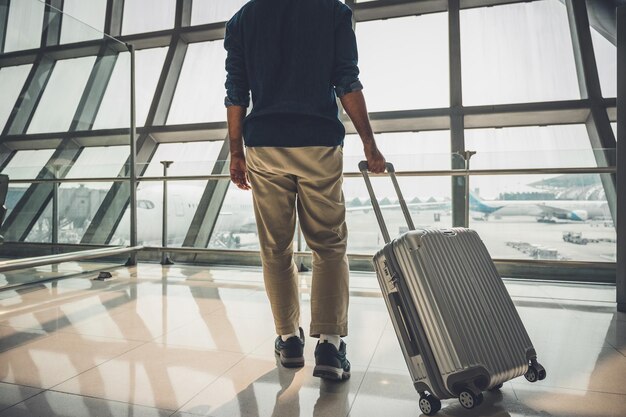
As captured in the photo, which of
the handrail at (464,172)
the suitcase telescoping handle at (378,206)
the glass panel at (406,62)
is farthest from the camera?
the glass panel at (406,62)

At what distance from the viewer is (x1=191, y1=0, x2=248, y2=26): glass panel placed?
16.4 ft

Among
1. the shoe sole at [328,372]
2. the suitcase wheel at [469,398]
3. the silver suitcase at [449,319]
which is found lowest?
the shoe sole at [328,372]

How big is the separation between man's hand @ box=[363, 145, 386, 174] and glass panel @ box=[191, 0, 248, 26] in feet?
14.4

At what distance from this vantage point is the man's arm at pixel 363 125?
126 centimetres

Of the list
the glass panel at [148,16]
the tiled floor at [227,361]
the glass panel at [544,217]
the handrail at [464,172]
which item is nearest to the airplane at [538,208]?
the glass panel at [544,217]

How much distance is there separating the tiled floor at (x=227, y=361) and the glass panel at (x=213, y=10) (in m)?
3.77

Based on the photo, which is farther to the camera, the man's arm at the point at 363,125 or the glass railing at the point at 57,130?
the glass railing at the point at 57,130

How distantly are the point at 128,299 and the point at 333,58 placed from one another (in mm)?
1771

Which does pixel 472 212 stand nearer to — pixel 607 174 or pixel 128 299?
pixel 607 174

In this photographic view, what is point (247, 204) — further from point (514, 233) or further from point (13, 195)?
point (514, 233)

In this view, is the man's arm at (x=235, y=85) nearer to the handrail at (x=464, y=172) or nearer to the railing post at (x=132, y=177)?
the handrail at (x=464, y=172)

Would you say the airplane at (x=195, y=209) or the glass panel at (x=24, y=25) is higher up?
the glass panel at (x=24, y=25)

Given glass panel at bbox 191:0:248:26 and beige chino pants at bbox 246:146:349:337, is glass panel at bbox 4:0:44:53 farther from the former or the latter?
glass panel at bbox 191:0:248:26

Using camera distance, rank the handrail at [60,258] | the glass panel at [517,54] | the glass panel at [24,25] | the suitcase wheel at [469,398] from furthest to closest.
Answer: the glass panel at [517,54]
the glass panel at [24,25]
the handrail at [60,258]
the suitcase wheel at [469,398]
